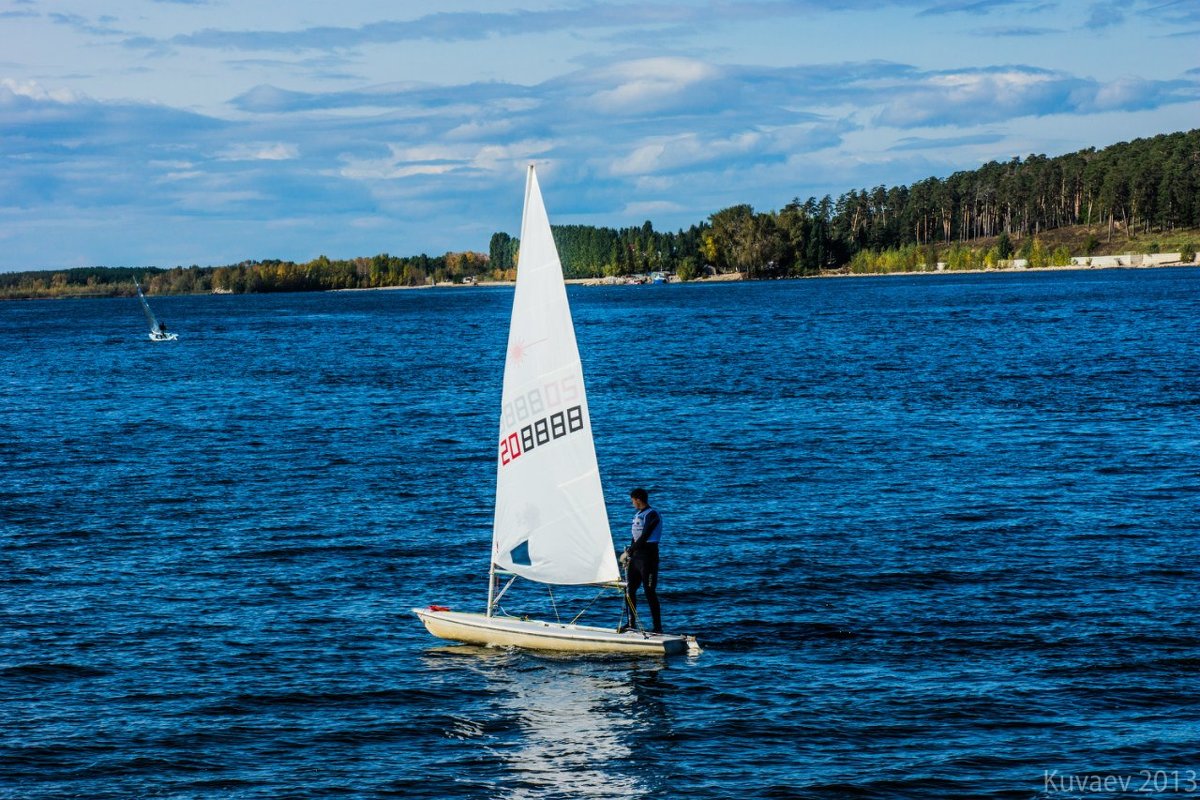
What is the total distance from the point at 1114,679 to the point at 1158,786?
17.2 ft

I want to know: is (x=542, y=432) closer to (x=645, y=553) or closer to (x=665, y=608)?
(x=645, y=553)

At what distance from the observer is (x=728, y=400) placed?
82562 mm

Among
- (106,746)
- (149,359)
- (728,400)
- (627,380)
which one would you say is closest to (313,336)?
(149,359)

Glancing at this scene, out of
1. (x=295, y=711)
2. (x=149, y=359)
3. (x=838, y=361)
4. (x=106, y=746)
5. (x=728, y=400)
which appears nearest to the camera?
(x=106, y=746)

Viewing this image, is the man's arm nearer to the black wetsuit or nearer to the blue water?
the black wetsuit

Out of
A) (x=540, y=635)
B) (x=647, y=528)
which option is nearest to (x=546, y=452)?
(x=647, y=528)

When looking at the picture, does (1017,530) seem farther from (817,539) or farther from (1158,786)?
(1158,786)

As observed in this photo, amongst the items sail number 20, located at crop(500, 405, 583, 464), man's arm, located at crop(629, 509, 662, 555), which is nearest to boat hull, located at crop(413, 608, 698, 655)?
man's arm, located at crop(629, 509, 662, 555)

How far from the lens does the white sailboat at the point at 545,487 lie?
29.8m

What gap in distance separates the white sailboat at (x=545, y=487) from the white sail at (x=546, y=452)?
24mm

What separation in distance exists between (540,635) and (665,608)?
A: 4857mm

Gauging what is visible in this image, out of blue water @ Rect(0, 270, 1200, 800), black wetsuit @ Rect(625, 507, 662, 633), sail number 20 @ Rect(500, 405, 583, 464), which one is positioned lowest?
blue water @ Rect(0, 270, 1200, 800)

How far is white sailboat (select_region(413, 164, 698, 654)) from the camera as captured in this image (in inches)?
1172

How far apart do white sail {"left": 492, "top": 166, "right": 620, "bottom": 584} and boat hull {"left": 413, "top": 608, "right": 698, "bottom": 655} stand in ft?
3.95
